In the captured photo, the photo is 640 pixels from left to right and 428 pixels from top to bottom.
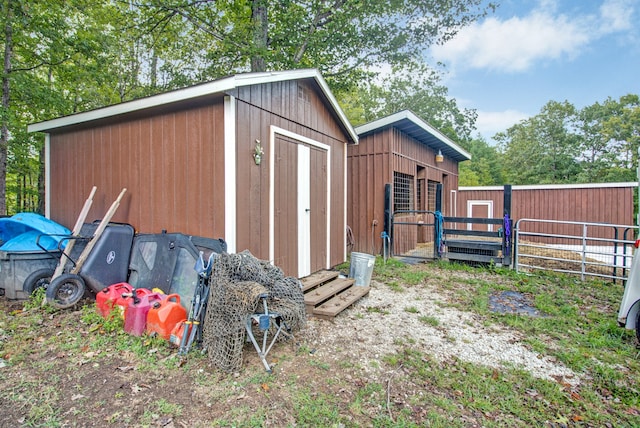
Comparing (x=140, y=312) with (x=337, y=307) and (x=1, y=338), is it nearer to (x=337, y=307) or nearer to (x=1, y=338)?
(x=1, y=338)

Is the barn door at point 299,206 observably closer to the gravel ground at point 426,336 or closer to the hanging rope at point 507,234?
the gravel ground at point 426,336

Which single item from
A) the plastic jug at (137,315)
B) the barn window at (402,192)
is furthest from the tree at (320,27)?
the plastic jug at (137,315)

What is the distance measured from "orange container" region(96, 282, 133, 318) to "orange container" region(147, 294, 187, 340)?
683mm

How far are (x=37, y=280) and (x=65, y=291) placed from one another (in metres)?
0.57

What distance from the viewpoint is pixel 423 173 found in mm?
9844

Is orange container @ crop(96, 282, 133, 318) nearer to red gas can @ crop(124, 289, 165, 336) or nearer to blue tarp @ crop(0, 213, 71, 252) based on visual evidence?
red gas can @ crop(124, 289, 165, 336)

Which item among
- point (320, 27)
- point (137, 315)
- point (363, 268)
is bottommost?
point (137, 315)

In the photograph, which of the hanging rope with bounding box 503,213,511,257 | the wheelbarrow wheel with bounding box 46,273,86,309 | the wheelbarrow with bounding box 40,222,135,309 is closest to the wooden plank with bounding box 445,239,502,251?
the hanging rope with bounding box 503,213,511,257

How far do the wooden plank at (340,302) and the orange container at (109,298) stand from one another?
215 centimetres

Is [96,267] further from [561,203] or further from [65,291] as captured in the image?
[561,203]

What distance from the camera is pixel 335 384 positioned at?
7.95 ft

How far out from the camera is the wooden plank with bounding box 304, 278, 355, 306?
3.92 meters

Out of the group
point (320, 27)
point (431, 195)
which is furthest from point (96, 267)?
point (431, 195)

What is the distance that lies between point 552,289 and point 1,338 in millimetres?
6975
